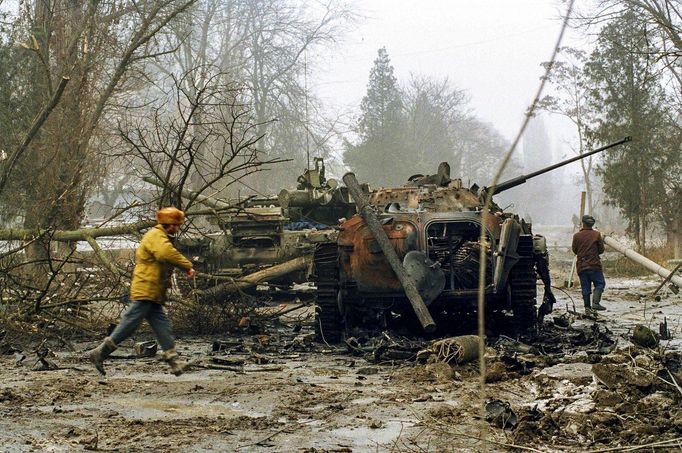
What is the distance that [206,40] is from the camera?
40.2 m

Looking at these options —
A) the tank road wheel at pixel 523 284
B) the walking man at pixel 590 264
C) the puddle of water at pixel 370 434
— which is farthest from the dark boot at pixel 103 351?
the walking man at pixel 590 264

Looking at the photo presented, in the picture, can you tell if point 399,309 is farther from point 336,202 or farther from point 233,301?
point 336,202

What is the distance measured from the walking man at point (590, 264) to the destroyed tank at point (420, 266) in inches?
142

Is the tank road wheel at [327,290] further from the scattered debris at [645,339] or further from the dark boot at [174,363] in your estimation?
the dark boot at [174,363]

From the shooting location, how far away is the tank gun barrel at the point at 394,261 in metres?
10.5

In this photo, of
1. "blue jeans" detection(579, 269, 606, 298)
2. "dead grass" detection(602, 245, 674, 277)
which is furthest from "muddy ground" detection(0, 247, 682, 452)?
"dead grass" detection(602, 245, 674, 277)

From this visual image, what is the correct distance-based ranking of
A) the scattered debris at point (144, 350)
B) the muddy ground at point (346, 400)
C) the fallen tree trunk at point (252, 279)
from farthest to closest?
the fallen tree trunk at point (252, 279) < the scattered debris at point (144, 350) < the muddy ground at point (346, 400)

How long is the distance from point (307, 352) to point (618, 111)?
84.3 ft

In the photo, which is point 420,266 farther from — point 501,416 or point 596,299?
point 596,299

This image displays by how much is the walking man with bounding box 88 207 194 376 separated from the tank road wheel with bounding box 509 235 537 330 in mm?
5320

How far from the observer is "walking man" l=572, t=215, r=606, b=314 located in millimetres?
15703

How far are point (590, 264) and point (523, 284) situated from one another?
4.50m

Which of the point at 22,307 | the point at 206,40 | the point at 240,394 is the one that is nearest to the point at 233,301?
the point at 22,307

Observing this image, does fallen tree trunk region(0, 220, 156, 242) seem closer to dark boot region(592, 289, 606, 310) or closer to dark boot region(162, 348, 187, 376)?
dark boot region(162, 348, 187, 376)
